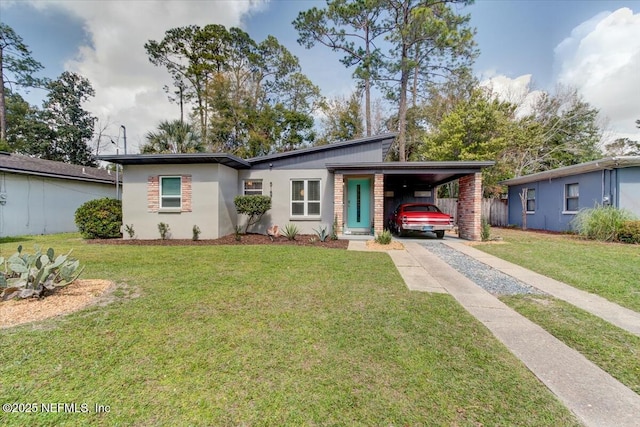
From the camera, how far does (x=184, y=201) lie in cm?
1038

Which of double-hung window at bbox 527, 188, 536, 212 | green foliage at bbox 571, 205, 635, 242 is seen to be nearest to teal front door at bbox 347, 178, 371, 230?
green foliage at bbox 571, 205, 635, 242

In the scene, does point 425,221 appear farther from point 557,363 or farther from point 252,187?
point 557,363

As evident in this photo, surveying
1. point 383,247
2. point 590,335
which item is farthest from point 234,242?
point 590,335

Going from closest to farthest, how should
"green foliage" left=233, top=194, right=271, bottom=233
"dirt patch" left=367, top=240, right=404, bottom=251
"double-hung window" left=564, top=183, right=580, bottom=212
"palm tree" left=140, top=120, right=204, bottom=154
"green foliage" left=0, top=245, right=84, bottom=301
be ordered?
"green foliage" left=0, top=245, right=84, bottom=301
"dirt patch" left=367, top=240, right=404, bottom=251
"green foliage" left=233, top=194, right=271, bottom=233
"double-hung window" left=564, top=183, right=580, bottom=212
"palm tree" left=140, top=120, right=204, bottom=154

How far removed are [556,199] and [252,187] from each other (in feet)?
49.5

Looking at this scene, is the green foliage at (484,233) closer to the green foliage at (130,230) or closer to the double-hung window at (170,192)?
the double-hung window at (170,192)

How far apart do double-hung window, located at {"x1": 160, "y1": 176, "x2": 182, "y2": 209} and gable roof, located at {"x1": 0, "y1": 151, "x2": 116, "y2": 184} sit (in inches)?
266

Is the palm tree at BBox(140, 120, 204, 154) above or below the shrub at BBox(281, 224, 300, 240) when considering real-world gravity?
above

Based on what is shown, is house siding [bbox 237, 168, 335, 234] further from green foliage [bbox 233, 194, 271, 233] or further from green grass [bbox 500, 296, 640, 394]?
green grass [bbox 500, 296, 640, 394]

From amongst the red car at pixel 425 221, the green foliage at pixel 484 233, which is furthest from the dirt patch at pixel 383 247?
the green foliage at pixel 484 233

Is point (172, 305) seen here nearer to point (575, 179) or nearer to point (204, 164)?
point (204, 164)

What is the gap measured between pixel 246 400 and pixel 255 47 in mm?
27638

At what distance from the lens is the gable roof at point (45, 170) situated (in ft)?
38.3

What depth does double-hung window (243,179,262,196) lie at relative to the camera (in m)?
12.0
